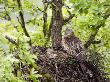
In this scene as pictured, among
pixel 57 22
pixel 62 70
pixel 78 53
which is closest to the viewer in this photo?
pixel 62 70

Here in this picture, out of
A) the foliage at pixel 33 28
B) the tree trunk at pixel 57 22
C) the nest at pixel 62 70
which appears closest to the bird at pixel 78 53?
the nest at pixel 62 70

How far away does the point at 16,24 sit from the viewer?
9.02 meters

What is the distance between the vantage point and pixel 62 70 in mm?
5684

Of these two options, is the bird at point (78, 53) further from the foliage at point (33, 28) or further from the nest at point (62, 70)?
the foliage at point (33, 28)

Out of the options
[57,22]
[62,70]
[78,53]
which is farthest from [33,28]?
[62,70]

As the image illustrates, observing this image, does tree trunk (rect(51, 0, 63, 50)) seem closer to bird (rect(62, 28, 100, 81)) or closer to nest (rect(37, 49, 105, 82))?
bird (rect(62, 28, 100, 81))

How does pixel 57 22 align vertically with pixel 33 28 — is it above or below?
above

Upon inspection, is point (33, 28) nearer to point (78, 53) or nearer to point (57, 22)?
point (57, 22)

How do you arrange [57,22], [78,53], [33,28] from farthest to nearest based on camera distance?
[33,28], [57,22], [78,53]

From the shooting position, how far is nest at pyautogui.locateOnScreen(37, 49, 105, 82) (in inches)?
216

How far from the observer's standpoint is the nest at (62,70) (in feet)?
18.0

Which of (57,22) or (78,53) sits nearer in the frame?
(78,53)

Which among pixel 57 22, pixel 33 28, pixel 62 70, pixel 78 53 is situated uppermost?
pixel 57 22

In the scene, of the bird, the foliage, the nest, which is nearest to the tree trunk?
the bird
